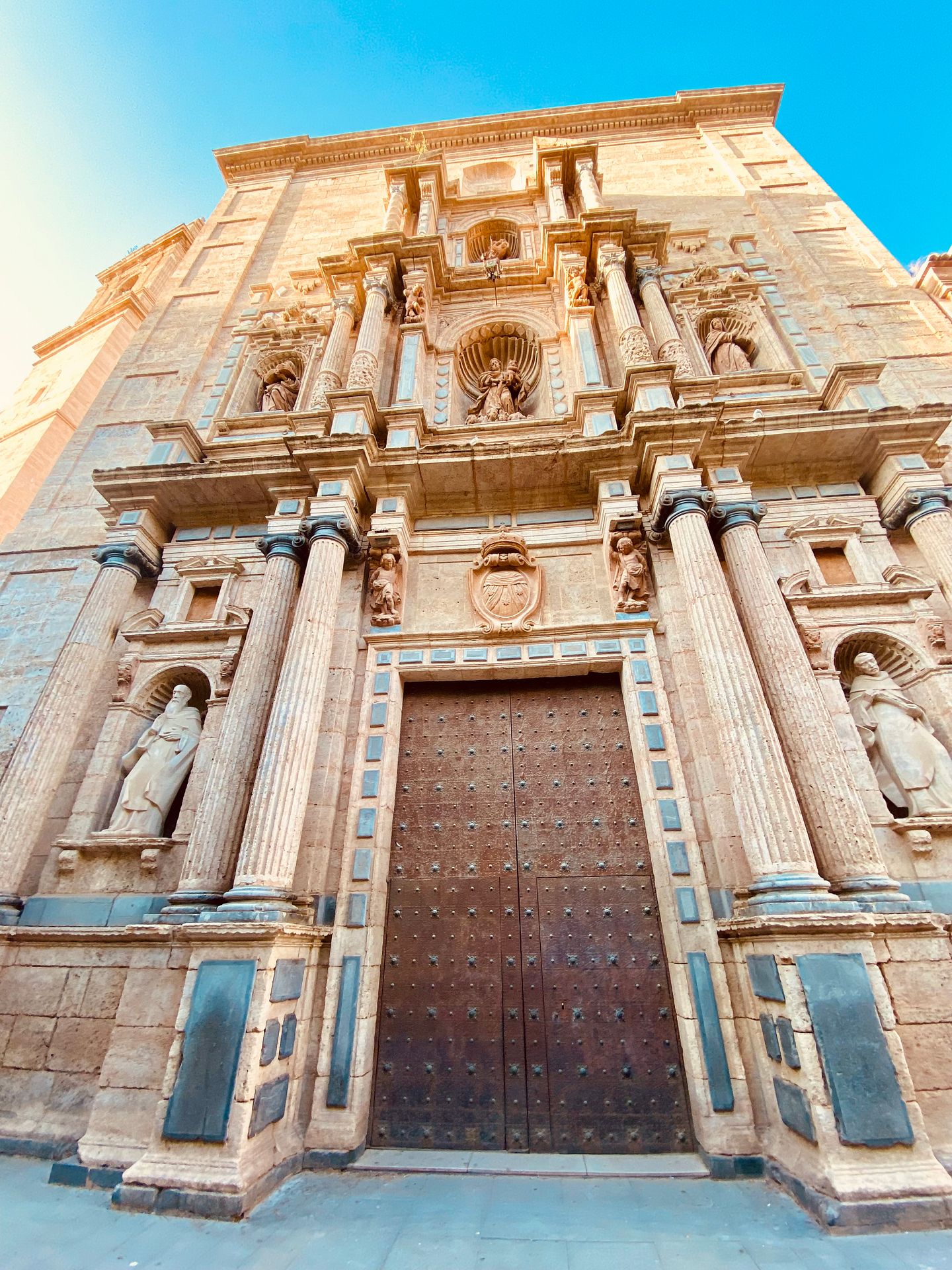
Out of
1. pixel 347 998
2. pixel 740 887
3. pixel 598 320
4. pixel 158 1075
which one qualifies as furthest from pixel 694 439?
pixel 158 1075

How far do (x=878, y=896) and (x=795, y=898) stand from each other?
762mm

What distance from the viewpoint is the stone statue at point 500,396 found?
8.82 m

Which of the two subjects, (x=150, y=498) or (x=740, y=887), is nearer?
(x=740, y=887)

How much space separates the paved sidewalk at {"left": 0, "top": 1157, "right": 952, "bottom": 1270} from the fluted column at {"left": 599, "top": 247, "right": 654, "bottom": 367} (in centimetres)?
791

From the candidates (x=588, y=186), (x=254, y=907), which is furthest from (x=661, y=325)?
(x=254, y=907)

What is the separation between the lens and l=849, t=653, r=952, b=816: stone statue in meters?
5.23

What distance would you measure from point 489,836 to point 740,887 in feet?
7.42

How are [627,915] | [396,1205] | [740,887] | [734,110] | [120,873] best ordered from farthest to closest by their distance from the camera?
[734,110]
[120,873]
[627,915]
[740,887]
[396,1205]

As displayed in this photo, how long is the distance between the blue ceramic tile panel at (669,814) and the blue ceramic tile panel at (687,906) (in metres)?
0.53

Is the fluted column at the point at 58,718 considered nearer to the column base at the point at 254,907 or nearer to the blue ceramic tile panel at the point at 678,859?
the column base at the point at 254,907

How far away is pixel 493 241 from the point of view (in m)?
11.8

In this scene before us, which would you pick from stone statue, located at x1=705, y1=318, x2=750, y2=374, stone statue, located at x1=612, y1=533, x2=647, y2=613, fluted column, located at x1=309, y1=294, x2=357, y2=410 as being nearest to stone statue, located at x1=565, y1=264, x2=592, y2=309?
stone statue, located at x1=705, y1=318, x2=750, y2=374

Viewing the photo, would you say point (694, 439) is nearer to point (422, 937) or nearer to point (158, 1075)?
point (422, 937)

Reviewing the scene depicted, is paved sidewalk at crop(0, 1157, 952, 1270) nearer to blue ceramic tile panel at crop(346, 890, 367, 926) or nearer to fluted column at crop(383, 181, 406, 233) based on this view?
blue ceramic tile panel at crop(346, 890, 367, 926)
